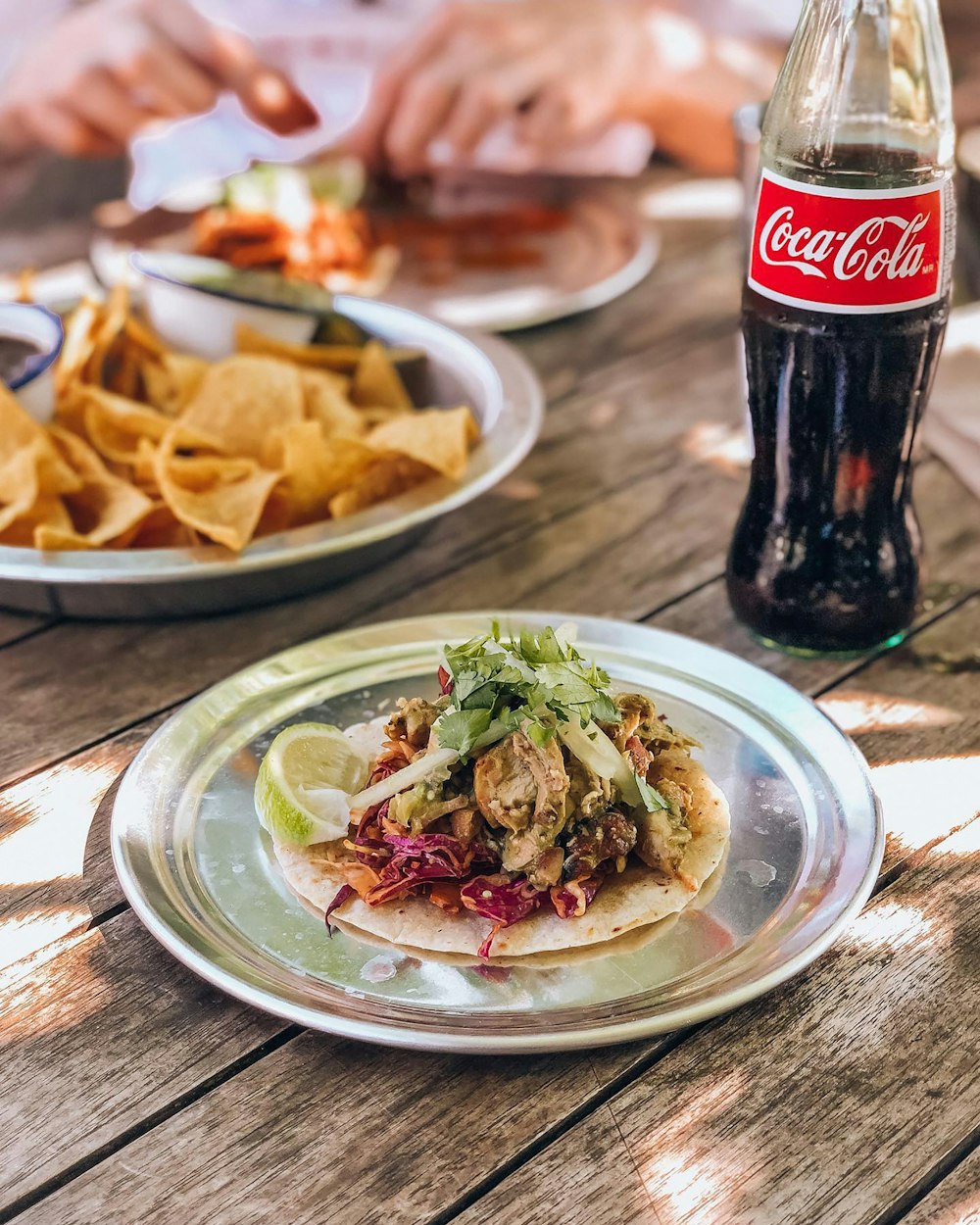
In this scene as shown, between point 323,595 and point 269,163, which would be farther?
point 269,163

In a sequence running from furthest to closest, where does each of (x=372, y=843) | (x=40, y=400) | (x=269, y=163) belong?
(x=269, y=163), (x=40, y=400), (x=372, y=843)

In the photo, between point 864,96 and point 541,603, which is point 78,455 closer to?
point 541,603

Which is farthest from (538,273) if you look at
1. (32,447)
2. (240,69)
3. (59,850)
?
(59,850)

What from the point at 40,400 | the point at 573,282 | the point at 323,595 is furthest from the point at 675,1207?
the point at 573,282

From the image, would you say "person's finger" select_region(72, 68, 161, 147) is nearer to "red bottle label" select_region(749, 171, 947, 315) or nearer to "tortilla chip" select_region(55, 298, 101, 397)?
"tortilla chip" select_region(55, 298, 101, 397)

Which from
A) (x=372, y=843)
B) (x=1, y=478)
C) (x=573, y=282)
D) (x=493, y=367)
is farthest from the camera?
(x=573, y=282)

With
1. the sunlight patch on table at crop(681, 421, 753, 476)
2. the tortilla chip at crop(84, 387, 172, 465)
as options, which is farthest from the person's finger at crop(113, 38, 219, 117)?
the sunlight patch on table at crop(681, 421, 753, 476)

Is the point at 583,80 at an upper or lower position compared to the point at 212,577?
upper

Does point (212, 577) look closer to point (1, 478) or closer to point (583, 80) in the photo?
point (1, 478)
